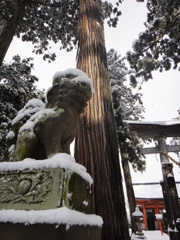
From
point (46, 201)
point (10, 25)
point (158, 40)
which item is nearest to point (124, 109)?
point (158, 40)

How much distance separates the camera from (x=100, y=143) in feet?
6.52

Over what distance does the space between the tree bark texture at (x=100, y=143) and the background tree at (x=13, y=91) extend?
3.16 m

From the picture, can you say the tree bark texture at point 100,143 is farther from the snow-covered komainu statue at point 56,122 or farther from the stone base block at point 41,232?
the stone base block at point 41,232

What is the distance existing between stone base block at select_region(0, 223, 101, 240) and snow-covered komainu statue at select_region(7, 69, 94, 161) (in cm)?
46

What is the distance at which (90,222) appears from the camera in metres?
1.13

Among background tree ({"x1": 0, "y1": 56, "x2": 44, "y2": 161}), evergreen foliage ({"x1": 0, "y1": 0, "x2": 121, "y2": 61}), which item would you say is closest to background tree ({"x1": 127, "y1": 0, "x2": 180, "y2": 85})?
evergreen foliage ({"x1": 0, "y1": 0, "x2": 121, "y2": 61})

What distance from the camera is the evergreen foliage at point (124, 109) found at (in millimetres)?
10156

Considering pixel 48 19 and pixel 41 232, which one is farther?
pixel 48 19

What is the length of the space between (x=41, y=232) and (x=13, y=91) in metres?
4.94

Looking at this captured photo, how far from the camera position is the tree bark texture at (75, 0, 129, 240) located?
1.66 meters

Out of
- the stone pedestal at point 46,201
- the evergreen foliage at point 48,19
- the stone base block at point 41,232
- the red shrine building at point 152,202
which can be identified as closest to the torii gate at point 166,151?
the evergreen foliage at point 48,19

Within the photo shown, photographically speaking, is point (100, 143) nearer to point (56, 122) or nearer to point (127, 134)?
point (56, 122)

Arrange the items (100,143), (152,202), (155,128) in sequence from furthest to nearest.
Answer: (152,202)
(155,128)
(100,143)

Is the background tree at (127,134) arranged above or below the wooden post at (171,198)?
above
